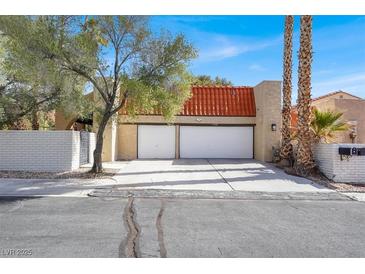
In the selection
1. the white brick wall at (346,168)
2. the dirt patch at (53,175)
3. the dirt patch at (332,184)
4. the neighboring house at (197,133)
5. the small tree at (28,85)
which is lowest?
the dirt patch at (332,184)

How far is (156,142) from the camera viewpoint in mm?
21188

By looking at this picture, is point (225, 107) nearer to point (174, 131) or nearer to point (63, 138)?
point (174, 131)

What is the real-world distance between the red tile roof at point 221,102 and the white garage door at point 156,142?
1.49 metres

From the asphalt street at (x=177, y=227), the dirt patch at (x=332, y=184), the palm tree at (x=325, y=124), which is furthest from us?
the palm tree at (x=325, y=124)

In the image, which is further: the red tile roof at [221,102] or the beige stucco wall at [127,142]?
the red tile roof at [221,102]

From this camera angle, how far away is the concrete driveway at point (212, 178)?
1178 cm

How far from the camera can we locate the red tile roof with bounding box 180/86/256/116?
2141cm

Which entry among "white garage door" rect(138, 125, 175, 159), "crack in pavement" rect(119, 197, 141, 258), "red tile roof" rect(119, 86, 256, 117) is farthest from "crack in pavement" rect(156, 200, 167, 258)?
"red tile roof" rect(119, 86, 256, 117)

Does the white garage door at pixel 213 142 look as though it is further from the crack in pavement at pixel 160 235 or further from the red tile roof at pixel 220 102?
the crack in pavement at pixel 160 235

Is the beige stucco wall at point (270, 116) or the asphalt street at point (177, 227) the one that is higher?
the beige stucco wall at point (270, 116)

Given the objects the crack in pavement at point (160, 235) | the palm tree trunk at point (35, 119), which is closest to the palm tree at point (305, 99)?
the crack in pavement at point (160, 235)

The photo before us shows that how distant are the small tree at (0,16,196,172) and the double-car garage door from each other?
7077mm

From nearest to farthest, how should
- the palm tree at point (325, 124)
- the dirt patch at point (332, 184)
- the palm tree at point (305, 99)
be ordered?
the dirt patch at point (332, 184) → the palm tree at point (305, 99) → the palm tree at point (325, 124)

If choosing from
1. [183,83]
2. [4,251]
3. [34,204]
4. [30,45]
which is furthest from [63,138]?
[4,251]
